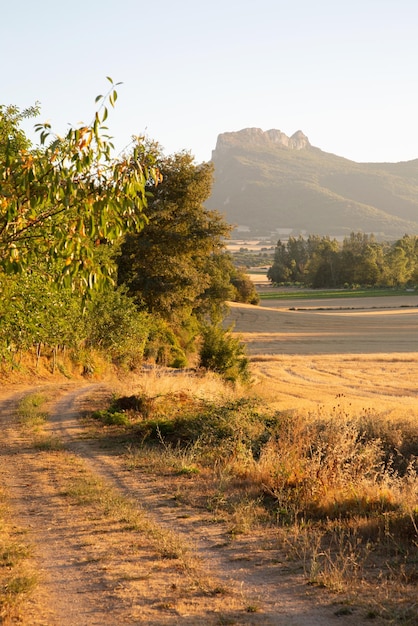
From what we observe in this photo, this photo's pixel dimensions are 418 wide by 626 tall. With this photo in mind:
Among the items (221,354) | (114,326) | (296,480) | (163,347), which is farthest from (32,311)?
(163,347)

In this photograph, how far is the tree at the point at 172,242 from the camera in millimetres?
38250

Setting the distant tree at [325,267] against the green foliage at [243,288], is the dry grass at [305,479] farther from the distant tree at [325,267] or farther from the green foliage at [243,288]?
the distant tree at [325,267]

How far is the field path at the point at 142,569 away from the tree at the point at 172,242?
89.2 feet

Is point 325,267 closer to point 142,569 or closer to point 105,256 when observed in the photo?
point 105,256

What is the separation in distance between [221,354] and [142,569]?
24.5 metres

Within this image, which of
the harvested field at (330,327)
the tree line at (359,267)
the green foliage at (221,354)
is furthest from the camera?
the tree line at (359,267)

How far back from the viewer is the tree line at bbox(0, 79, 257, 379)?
713 cm

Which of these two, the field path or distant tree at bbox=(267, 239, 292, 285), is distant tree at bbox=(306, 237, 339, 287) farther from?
the field path

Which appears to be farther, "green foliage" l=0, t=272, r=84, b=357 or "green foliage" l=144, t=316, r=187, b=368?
"green foliage" l=144, t=316, r=187, b=368

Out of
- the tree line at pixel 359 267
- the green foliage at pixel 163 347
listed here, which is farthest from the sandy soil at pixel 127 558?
the tree line at pixel 359 267

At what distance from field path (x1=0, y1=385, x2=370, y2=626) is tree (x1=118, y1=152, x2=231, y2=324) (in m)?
27.2

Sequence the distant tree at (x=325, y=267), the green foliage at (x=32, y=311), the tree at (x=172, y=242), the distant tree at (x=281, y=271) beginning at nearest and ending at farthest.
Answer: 1. the green foliage at (x=32, y=311)
2. the tree at (x=172, y=242)
3. the distant tree at (x=325, y=267)
4. the distant tree at (x=281, y=271)

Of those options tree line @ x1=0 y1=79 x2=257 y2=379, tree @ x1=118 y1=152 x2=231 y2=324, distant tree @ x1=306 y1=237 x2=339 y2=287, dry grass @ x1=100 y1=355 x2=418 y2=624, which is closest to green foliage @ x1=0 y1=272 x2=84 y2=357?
tree line @ x1=0 y1=79 x2=257 y2=379

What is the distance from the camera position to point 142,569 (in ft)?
23.2
